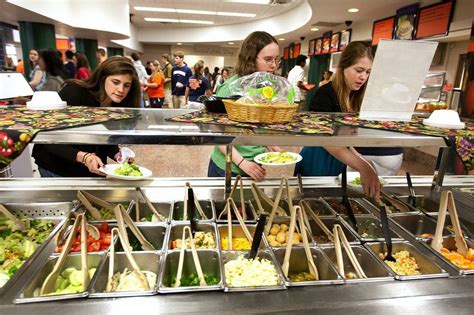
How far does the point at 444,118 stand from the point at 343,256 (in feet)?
2.61

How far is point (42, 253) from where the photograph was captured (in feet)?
4.31

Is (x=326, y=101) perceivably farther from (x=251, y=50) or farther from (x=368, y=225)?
(x=368, y=225)

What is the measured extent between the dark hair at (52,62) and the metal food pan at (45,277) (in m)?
3.97

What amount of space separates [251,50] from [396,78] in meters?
1.11

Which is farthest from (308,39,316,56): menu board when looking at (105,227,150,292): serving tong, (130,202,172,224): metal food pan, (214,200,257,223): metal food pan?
(105,227,150,292): serving tong

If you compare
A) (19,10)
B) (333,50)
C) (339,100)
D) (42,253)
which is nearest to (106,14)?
(19,10)

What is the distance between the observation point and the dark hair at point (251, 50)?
2.29m

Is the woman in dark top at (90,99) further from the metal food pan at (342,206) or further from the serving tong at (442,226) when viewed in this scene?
the serving tong at (442,226)

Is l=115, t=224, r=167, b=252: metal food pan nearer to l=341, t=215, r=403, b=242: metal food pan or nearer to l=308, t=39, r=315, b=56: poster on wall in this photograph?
l=341, t=215, r=403, b=242: metal food pan

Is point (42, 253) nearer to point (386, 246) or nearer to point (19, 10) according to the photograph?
point (386, 246)

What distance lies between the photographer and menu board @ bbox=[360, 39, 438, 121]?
4.61 feet

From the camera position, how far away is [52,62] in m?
4.41

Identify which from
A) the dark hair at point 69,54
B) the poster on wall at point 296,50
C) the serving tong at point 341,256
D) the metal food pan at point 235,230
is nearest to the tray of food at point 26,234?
the metal food pan at point 235,230

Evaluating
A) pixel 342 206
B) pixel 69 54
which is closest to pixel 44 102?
pixel 342 206
